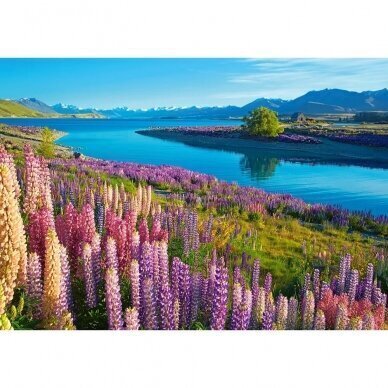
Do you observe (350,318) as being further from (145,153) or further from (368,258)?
(145,153)

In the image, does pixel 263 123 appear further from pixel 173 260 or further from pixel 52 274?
pixel 52 274

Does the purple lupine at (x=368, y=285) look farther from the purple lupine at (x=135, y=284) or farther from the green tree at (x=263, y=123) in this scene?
the purple lupine at (x=135, y=284)

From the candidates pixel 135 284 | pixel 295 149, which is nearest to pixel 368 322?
pixel 135 284

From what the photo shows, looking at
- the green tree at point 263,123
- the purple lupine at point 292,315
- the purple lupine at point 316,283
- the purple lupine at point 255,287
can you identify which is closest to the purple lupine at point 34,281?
the purple lupine at point 255,287

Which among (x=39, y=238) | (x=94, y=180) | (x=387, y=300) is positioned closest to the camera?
(x=39, y=238)

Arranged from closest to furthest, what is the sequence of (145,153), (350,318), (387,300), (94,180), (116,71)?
(350,318), (387,300), (116,71), (145,153), (94,180)

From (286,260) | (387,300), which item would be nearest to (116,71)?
(286,260)
